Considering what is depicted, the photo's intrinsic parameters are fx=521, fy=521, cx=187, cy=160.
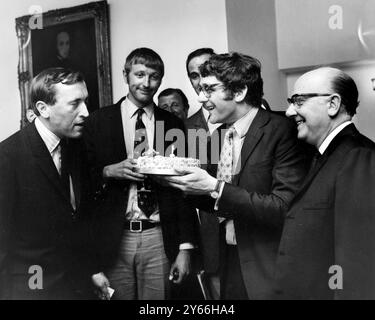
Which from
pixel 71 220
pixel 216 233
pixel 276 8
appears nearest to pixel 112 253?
pixel 71 220

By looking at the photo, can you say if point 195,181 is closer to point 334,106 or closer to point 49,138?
point 334,106

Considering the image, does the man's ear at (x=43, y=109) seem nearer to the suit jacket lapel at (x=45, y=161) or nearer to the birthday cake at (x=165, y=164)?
the suit jacket lapel at (x=45, y=161)

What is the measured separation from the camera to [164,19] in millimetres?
2291

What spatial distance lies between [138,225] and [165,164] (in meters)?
0.34

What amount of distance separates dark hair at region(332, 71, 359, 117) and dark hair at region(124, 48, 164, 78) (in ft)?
2.42

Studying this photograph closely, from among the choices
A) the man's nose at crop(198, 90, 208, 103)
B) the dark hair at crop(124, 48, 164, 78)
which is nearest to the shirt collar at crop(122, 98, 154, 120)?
the dark hair at crop(124, 48, 164, 78)

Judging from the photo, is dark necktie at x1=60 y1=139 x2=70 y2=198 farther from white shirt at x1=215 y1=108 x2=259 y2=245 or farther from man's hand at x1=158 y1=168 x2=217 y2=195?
white shirt at x1=215 y1=108 x2=259 y2=245

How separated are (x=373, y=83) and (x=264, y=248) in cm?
78

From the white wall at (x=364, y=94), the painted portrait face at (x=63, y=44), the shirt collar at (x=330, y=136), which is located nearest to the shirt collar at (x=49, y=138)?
the painted portrait face at (x=63, y=44)

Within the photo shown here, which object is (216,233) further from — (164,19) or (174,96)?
(164,19)

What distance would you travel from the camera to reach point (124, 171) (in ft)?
7.16

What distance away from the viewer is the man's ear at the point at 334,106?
1867mm

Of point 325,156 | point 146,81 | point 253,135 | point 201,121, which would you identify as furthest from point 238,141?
point 146,81

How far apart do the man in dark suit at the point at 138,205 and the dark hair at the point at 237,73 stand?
11.3 inches
